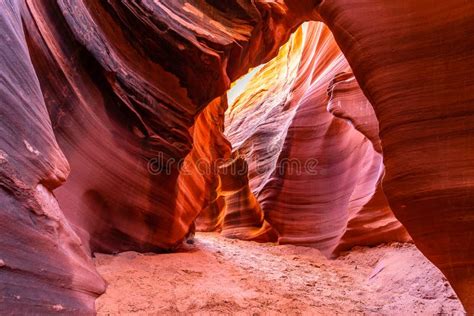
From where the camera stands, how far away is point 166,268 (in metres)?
3.56

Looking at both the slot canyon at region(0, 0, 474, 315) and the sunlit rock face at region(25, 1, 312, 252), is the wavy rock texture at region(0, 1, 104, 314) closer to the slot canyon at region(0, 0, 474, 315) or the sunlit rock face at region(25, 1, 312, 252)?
the slot canyon at region(0, 0, 474, 315)

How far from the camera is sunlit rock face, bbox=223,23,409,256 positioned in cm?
557

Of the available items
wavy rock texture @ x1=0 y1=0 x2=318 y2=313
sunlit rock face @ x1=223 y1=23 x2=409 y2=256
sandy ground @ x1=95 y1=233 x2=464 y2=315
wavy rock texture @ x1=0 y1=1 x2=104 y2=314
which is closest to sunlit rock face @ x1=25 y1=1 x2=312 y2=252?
wavy rock texture @ x1=0 y1=0 x2=318 y2=313

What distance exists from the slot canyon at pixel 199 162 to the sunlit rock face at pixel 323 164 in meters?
0.05

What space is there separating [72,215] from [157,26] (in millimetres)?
2525

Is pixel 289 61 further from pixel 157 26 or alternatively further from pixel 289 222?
pixel 157 26

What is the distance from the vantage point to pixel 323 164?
7.14 meters

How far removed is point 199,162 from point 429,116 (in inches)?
172

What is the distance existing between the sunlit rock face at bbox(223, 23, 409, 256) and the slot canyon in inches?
1.8

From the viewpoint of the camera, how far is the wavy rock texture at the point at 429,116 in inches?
94.7

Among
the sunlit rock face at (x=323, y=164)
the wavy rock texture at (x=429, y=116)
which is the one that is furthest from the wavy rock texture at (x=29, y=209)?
the sunlit rock face at (x=323, y=164)

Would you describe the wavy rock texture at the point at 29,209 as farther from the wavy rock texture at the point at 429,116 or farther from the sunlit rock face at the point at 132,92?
the wavy rock texture at the point at 429,116

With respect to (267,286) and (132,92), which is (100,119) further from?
(267,286)

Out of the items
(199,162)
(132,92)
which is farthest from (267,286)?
(199,162)
